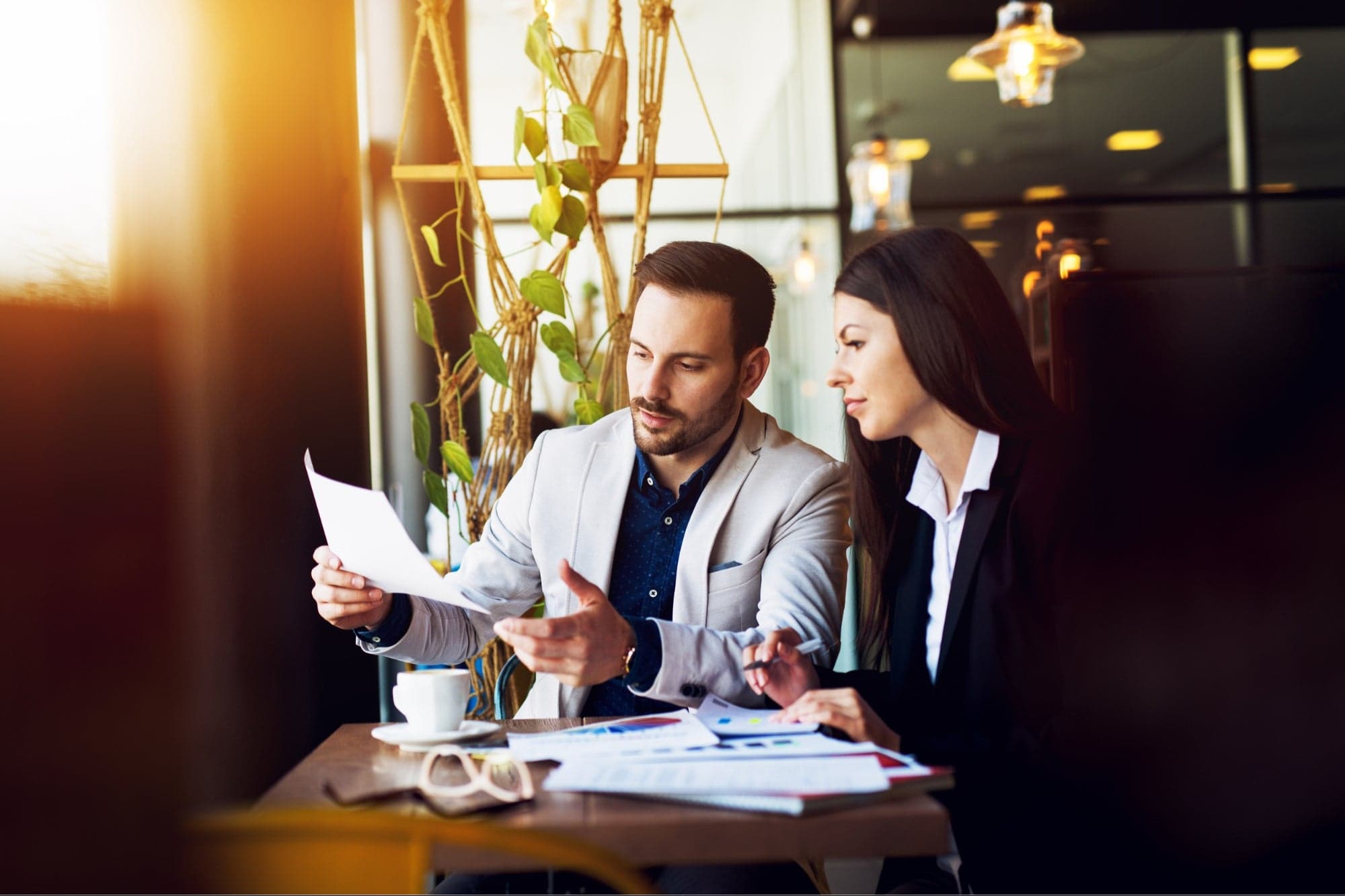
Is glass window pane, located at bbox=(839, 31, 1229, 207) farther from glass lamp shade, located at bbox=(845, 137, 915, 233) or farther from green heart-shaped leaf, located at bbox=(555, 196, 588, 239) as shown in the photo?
green heart-shaped leaf, located at bbox=(555, 196, 588, 239)

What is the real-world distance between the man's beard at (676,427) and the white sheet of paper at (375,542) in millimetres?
583

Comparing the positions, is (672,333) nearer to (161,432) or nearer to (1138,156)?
(161,432)

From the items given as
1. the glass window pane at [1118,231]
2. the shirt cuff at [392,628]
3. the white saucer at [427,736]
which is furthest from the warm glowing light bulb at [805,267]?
the white saucer at [427,736]

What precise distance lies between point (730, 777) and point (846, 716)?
10.9 inches

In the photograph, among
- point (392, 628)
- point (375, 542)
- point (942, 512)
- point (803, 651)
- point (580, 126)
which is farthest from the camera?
point (580, 126)

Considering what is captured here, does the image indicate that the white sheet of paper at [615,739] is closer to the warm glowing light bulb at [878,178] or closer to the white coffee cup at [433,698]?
the white coffee cup at [433,698]

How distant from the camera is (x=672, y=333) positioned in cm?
207

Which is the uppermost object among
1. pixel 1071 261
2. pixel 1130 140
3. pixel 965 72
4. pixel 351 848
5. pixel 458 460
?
pixel 965 72

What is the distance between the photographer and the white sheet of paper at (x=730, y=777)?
1.12 m

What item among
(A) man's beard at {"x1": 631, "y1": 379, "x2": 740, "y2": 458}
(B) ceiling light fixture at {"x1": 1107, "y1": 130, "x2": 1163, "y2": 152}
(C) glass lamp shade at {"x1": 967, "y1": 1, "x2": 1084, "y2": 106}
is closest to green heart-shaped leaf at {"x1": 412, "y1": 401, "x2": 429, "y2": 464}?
(A) man's beard at {"x1": 631, "y1": 379, "x2": 740, "y2": 458}

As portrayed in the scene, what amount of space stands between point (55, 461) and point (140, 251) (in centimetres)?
40

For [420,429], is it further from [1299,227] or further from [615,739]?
[1299,227]

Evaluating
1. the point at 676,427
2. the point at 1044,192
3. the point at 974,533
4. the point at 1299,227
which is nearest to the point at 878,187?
the point at 1044,192

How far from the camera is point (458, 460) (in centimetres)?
262
